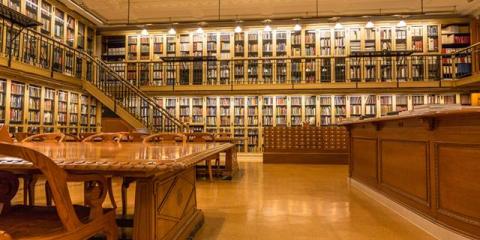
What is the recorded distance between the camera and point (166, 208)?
190 cm

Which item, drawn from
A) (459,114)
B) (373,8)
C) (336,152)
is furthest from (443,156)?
(373,8)

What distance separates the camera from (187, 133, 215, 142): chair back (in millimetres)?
5125

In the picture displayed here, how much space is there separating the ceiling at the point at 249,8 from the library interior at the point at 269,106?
68mm

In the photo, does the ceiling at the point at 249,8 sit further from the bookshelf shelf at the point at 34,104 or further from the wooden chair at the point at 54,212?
the wooden chair at the point at 54,212

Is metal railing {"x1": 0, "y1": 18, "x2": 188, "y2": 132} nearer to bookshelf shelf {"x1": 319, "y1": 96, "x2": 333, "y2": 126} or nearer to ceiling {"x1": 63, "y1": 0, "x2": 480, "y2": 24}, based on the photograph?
ceiling {"x1": 63, "y1": 0, "x2": 480, "y2": 24}

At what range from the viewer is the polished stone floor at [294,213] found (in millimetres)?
2607

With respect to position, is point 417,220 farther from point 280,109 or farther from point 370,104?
point 370,104

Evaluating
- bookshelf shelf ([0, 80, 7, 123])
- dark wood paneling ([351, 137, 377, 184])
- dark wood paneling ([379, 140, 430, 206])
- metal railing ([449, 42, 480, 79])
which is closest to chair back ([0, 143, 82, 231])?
dark wood paneling ([379, 140, 430, 206])

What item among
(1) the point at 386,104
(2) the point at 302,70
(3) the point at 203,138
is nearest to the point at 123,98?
(3) the point at 203,138

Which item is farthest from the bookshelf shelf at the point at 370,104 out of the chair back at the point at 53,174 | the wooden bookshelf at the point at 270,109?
the chair back at the point at 53,174

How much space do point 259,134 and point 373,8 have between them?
5.33 metres

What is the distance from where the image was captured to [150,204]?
1.62 m

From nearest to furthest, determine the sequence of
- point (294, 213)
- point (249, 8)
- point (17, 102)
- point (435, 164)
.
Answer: point (435, 164) → point (294, 213) → point (17, 102) → point (249, 8)

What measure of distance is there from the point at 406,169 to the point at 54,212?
2924 millimetres
